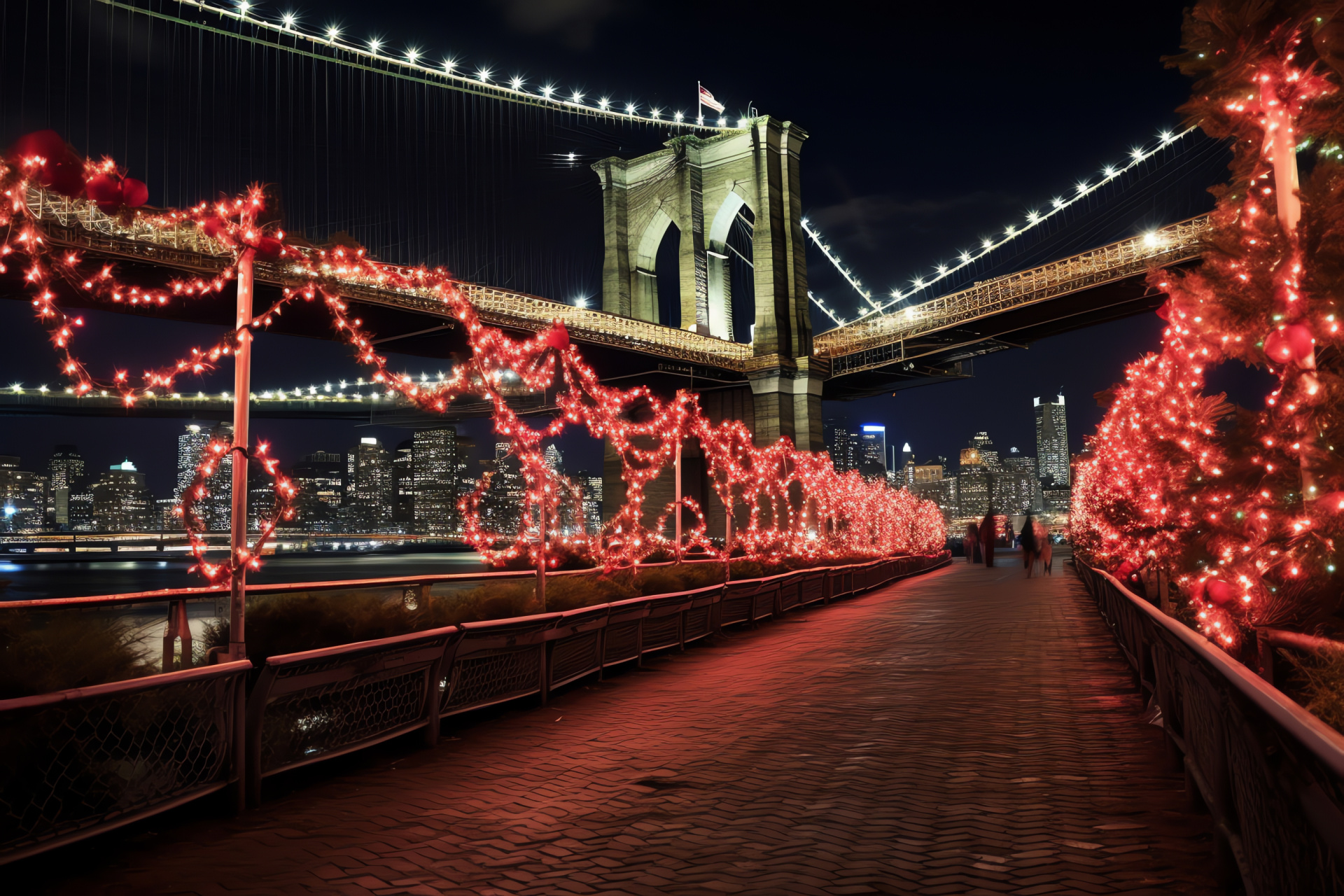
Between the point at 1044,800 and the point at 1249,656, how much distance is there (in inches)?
73.6

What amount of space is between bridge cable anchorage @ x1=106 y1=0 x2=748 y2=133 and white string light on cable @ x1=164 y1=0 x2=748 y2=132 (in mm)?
22

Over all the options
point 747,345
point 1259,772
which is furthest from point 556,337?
point 747,345

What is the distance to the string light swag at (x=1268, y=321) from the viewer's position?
5566 mm

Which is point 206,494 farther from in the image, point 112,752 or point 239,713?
point 112,752

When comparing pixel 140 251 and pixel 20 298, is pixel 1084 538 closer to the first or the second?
pixel 140 251

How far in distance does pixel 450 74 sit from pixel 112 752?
38169 millimetres

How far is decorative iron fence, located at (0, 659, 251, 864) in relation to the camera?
3.92 m

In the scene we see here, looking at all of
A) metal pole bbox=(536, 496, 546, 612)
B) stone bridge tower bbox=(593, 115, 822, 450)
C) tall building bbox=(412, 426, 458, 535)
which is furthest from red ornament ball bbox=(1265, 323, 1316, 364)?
tall building bbox=(412, 426, 458, 535)

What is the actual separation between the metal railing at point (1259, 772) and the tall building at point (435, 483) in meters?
78.2

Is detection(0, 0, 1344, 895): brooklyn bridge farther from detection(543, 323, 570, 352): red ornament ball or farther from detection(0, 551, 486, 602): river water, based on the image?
detection(0, 551, 486, 602): river water

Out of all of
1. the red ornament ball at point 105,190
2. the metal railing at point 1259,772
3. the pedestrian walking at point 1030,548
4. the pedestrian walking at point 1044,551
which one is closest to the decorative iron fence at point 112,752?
the red ornament ball at point 105,190

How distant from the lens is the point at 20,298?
31.8 metres

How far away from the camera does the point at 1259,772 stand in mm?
2908

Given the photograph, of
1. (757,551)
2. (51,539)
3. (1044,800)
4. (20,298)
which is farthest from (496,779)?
(51,539)
